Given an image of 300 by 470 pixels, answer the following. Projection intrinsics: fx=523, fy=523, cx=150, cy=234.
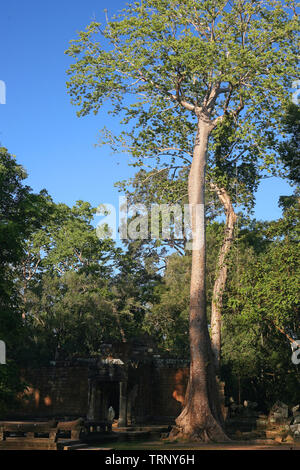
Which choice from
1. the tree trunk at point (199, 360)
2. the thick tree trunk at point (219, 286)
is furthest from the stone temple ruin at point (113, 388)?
the tree trunk at point (199, 360)

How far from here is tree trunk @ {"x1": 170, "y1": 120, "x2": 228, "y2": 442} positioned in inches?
689

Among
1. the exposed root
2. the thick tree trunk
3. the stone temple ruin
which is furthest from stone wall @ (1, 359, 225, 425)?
the exposed root

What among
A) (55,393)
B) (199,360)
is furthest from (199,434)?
(55,393)

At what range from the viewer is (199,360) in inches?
738

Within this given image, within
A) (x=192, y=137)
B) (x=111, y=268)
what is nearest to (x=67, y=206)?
(x=111, y=268)

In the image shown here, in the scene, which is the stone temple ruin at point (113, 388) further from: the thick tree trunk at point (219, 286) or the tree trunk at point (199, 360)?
the tree trunk at point (199, 360)

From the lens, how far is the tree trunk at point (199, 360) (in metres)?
17.5

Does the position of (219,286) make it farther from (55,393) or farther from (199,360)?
(55,393)

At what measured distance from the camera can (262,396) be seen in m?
27.4

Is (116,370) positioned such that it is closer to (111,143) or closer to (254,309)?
(254,309)

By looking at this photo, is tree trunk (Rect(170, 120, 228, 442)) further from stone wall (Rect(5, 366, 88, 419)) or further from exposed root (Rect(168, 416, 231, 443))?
stone wall (Rect(5, 366, 88, 419))

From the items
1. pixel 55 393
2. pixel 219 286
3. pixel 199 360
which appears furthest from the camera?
pixel 55 393

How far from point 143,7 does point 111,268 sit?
64.8 ft

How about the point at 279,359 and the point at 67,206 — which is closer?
the point at 279,359
